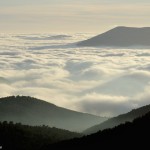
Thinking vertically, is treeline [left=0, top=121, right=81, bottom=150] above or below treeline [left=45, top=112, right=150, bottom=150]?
above

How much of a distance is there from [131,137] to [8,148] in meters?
46.0

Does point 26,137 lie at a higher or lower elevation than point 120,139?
higher

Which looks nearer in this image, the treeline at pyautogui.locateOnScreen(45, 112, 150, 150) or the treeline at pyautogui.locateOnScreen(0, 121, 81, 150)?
the treeline at pyautogui.locateOnScreen(45, 112, 150, 150)

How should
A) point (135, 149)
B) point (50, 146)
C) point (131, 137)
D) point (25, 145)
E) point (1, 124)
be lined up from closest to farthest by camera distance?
point (135, 149)
point (131, 137)
point (50, 146)
point (25, 145)
point (1, 124)

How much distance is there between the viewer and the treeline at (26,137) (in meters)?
155

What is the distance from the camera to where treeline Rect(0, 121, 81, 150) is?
510 feet

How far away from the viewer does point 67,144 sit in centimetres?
13975

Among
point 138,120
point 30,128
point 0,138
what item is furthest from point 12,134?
point 138,120

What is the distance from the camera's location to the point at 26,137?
165 metres

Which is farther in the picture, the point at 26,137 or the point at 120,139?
the point at 26,137

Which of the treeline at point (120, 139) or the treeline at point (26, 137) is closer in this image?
the treeline at point (120, 139)

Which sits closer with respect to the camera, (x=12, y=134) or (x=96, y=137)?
(x=96, y=137)

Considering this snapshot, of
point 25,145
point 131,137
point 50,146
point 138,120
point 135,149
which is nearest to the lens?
point 135,149

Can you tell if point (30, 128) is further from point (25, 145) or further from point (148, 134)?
point (148, 134)
